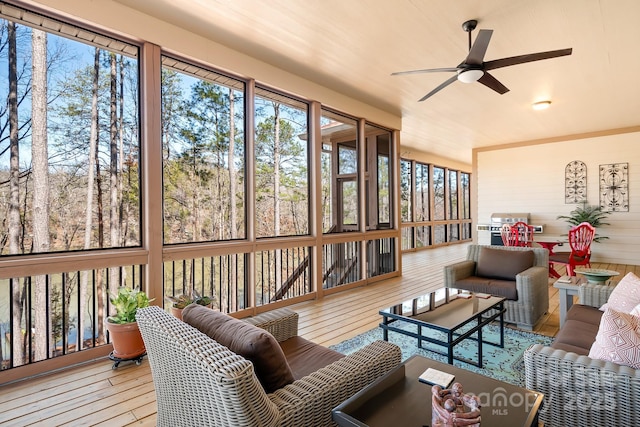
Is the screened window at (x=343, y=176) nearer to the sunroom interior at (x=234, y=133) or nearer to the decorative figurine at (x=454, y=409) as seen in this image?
the sunroom interior at (x=234, y=133)

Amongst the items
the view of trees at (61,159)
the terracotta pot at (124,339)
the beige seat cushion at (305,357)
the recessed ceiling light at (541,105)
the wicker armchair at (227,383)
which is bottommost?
the terracotta pot at (124,339)

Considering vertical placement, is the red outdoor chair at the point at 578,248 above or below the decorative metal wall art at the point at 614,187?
below

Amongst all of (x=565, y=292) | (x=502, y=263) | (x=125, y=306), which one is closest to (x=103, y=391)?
(x=125, y=306)

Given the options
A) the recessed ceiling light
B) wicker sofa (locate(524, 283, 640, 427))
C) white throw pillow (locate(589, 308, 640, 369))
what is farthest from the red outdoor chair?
wicker sofa (locate(524, 283, 640, 427))

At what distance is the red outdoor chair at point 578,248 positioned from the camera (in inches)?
198

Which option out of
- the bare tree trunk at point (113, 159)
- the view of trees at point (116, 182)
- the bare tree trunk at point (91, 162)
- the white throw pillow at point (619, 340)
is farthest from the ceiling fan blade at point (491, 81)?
the bare tree trunk at point (91, 162)

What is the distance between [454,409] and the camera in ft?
3.39

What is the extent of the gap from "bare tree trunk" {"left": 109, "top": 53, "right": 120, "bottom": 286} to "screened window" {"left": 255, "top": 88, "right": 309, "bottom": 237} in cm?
153

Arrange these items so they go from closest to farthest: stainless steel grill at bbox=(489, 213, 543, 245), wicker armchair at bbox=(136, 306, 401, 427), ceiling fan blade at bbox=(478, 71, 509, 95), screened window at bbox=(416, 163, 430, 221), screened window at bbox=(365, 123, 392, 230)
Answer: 1. wicker armchair at bbox=(136, 306, 401, 427)
2. ceiling fan blade at bbox=(478, 71, 509, 95)
3. screened window at bbox=(365, 123, 392, 230)
4. stainless steel grill at bbox=(489, 213, 543, 245)
5. screened window at bbox=(416, 163, 430, 221)

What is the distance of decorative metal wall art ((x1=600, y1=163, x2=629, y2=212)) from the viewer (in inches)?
277

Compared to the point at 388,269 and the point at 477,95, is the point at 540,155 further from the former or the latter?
the point at 388,269


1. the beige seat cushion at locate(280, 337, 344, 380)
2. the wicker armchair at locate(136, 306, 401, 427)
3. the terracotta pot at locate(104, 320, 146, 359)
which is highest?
the wicker armchair at locate(136, 306, 401, 427)

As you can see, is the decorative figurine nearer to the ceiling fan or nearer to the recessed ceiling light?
the ceiling fan

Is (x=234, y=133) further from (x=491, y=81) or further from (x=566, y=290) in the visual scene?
(x=566, y=290)
